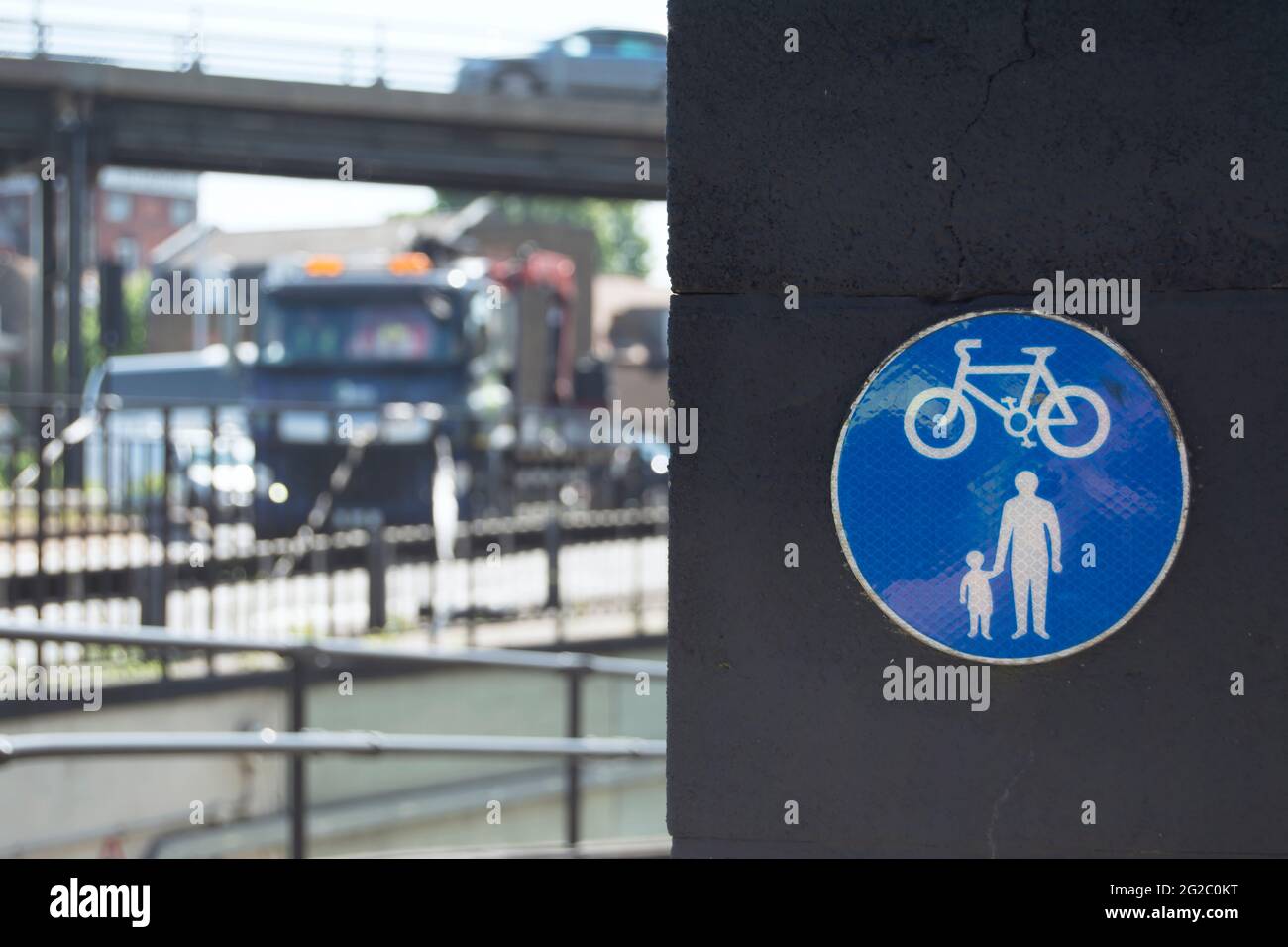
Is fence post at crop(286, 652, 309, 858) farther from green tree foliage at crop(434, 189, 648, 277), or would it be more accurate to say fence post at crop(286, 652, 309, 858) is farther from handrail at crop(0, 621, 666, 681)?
green tree foliage at crop(434, 189, 648, 277)

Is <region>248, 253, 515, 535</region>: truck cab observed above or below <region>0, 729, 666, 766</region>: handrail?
above

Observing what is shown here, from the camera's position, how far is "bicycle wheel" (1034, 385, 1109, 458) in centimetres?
290

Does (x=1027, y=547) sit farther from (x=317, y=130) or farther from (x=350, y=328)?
(x=317, y=130)

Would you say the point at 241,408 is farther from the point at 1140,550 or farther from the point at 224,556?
the point at 1140,550

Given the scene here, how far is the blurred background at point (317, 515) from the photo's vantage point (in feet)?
23.7

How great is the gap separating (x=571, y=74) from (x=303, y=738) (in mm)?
21023

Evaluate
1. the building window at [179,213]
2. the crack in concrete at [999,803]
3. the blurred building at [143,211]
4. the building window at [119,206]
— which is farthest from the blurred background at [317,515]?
the building window at [179,213]

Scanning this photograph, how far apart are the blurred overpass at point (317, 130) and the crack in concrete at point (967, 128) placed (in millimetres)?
18556

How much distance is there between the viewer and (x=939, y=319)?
116 inches

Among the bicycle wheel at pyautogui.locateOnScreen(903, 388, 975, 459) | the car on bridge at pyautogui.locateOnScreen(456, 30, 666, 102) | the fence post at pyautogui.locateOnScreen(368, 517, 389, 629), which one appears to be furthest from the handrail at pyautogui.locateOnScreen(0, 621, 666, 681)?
the car on bridge at pyautogui.locateOnScreen(456, 30, 666, 102)

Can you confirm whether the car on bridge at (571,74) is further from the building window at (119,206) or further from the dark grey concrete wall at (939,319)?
the building window at (119,206)

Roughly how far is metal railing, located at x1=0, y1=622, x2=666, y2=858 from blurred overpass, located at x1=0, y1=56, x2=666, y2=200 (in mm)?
15137

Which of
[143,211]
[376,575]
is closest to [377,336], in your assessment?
[376,575]
